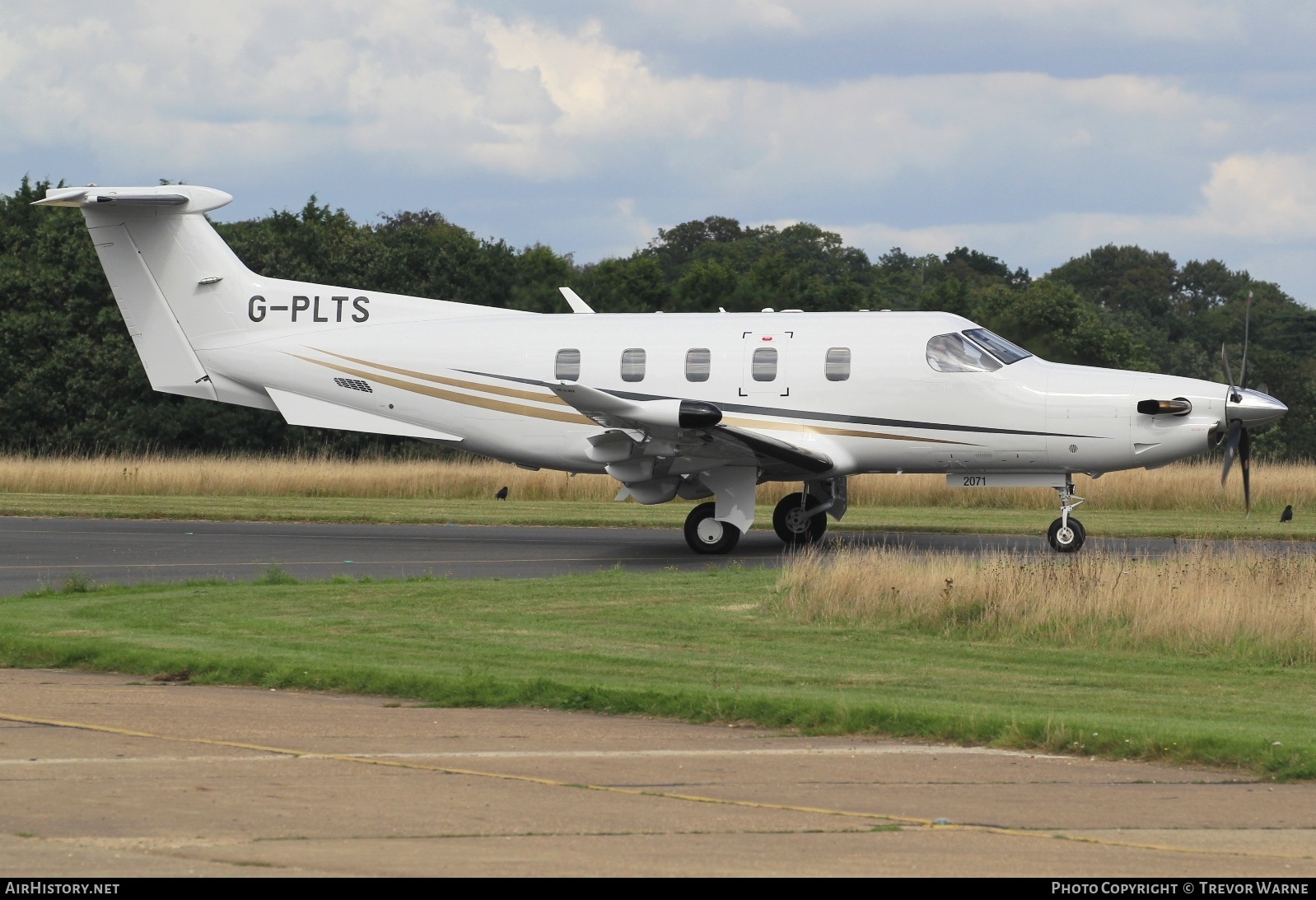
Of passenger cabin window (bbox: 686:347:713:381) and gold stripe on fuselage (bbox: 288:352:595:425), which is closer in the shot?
passenger cabin window (bbox: 686:347:713:381)

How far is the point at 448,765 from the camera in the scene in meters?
7.91

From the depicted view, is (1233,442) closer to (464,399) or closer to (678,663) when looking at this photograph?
(464,399)

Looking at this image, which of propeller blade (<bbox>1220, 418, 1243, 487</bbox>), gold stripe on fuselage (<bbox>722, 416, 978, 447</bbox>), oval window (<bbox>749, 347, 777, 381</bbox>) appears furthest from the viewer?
oval window (<bbox>749, 347, 777, 381</bbox>)

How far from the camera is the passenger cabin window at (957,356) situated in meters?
21.2

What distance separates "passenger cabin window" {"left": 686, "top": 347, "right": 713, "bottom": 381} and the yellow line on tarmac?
13.7 metres

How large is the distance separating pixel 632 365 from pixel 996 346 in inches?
207

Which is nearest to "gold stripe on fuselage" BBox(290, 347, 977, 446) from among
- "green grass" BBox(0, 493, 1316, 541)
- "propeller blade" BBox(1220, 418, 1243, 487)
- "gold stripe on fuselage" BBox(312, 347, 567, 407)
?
"gold stripe on fuselage" BBox(312, 347, 567, 407)

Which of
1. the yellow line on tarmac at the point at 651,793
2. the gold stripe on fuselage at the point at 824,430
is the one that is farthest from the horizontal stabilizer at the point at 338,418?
the yellow line on tarmac at the point at 651,793

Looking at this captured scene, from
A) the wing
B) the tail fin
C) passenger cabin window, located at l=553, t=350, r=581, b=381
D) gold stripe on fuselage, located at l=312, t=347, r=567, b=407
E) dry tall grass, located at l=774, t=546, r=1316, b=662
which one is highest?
the tail fin

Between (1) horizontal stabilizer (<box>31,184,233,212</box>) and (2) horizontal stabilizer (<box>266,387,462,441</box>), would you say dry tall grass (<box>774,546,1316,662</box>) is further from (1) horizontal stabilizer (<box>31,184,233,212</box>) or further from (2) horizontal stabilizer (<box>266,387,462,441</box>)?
(1) horizontal stabilizer (<box>31,184,233,212</box>)

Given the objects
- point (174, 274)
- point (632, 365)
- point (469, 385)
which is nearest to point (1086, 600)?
point (632, 365)

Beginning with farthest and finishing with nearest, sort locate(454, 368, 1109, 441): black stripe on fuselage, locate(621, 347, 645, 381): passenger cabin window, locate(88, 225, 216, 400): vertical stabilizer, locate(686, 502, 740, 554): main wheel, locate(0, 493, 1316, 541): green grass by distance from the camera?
1. locate(0, 493, 1316, 541): green grass
2. locate(88, 225, 216, 400): vertical stabilizer
3. locate(621, 347, 645, 381): passenger cabin window
4. locate(686, 502, 740, 554): main wheel
5. locate(454, 368, 1109, 441): black stripe on fuselage

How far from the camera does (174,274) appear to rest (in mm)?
24438

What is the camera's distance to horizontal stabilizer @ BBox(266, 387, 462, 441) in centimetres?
2334
